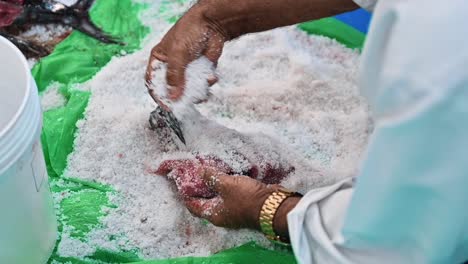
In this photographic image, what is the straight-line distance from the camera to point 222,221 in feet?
3.84

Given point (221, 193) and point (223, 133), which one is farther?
point (223, 133)

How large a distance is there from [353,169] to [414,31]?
0.71m

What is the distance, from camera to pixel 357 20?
68.8 inches

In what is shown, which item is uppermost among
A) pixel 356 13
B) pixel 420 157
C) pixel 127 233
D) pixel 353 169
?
pixel 420 157

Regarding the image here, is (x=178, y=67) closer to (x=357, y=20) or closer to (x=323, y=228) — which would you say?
(x=323, y=228)

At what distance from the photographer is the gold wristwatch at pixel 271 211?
1.05 meters

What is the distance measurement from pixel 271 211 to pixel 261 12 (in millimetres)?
381

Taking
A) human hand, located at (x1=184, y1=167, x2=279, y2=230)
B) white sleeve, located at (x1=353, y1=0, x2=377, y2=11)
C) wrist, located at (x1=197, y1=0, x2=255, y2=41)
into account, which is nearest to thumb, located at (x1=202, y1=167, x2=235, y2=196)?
human hand, located at (x1=184, y1=167, x2=279, y2=230)

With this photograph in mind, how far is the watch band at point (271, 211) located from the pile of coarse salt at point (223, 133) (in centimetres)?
16

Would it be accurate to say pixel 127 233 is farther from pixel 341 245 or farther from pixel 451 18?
pixel 451 18

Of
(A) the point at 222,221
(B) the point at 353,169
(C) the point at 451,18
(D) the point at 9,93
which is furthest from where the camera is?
(B) the point at 353,169

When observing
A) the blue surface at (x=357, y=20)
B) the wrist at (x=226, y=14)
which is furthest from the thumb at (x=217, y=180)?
the blue surface at (x=357, y=20)

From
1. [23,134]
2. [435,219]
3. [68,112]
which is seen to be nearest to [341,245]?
[435,219]

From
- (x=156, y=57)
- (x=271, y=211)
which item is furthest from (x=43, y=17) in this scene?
(x=271, y=211)
